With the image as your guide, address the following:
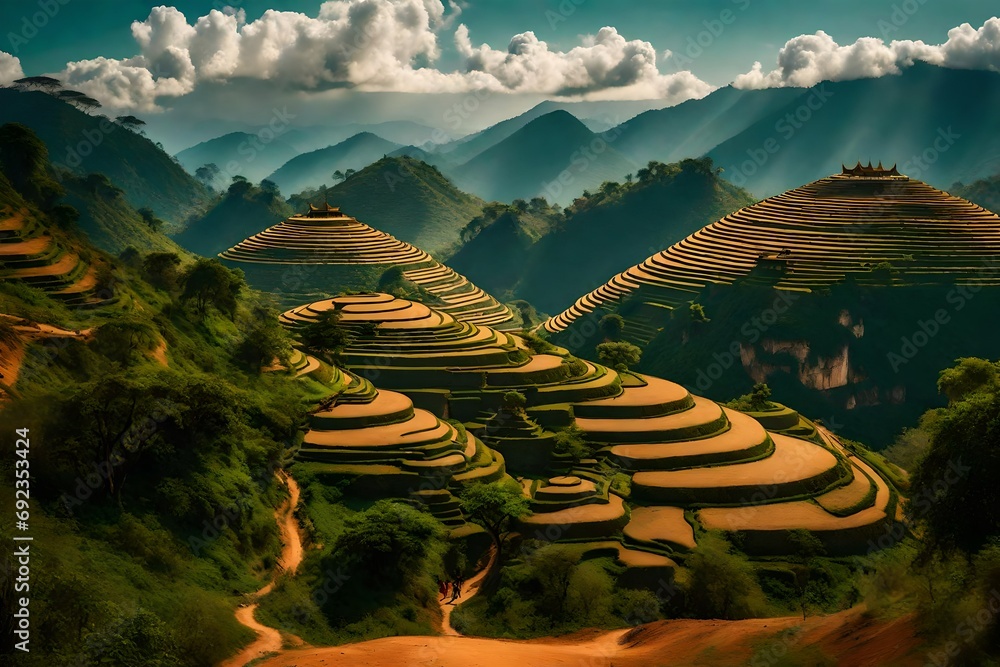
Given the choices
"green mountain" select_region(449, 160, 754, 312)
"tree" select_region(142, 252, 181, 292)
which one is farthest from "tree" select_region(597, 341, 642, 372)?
"green mountain" select_region(449, 160, 754, 312)

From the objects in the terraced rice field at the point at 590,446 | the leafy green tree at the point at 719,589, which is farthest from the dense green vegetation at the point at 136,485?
the leafy green tree at the point at 719,589

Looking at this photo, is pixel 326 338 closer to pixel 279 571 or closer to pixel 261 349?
pixel 261 349

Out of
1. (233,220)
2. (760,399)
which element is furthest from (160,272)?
(233,220)

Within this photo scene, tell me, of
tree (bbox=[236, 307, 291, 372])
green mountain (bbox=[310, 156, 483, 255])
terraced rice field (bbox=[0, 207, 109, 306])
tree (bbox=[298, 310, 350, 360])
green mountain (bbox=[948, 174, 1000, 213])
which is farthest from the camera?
green mountain (bbox=[310, 156, 483, 255])

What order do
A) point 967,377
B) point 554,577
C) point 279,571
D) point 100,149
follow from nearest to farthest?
point 279,571, point 554,577, point 967,377, point 100,149

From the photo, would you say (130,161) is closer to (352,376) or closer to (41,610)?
(352,376)

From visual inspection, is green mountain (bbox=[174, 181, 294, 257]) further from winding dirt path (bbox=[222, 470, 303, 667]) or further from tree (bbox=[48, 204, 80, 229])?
winding dirt path (bbox=[222, 470, 303, 667])
